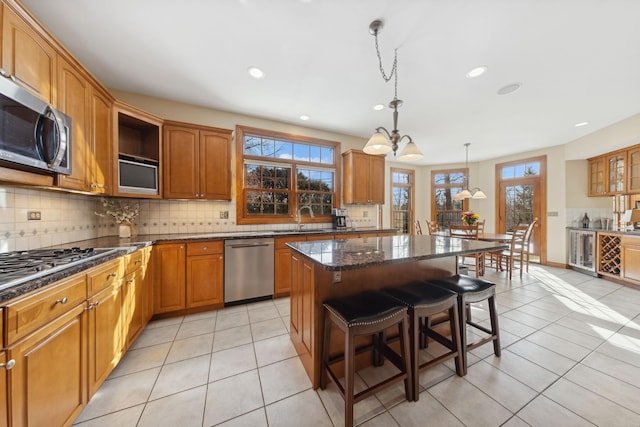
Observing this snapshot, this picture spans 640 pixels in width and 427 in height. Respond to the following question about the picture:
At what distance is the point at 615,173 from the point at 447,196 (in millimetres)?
3038

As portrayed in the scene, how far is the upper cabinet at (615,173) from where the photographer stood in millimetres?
3764

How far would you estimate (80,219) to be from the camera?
2326 mm

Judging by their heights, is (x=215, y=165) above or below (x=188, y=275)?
above

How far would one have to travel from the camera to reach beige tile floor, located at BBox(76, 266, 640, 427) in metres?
1.34

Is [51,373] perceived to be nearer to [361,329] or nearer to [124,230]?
[361,329]

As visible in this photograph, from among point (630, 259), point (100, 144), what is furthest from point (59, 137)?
point (630, 259)

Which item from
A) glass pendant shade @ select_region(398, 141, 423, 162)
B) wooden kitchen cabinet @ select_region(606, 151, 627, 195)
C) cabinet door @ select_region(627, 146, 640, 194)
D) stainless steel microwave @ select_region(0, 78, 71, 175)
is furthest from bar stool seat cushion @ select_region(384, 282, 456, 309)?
wooden kitchen cabinet @ select_region(606, 151, 627, 195)

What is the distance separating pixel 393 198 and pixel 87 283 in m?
6.34

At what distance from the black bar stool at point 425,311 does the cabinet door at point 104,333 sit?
6.44 feet

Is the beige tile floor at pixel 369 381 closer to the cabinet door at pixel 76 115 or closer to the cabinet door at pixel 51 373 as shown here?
the cabinet door at pixel 51 373

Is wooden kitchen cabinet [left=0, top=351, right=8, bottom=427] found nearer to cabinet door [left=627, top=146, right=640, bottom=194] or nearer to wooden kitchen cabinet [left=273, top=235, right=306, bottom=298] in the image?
wooden kitchen cabinet [left=273, top=235, right=306, bottom=298]

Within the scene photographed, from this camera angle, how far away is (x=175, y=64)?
92.0 inches

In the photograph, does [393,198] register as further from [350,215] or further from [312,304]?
[312,304]

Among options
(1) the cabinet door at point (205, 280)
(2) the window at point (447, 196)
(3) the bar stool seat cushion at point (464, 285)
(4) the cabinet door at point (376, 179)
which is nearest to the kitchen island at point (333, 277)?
(3) the bar stool seat cushion at point (464, 285)
